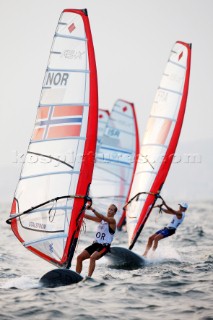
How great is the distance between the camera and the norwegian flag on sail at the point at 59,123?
10664 millimetres

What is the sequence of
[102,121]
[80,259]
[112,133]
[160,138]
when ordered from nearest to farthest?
[80,259]
[160,138]
[112,133]
[102,121]

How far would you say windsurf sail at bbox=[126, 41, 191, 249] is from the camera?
47.3 ft

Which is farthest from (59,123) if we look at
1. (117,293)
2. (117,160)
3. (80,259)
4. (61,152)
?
(117,160)

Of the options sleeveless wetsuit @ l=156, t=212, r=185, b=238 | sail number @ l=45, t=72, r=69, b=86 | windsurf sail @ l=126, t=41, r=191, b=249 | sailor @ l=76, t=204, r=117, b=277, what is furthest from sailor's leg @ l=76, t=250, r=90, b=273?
sleeveless wetsuit @ l=156, t=212, r=185, b=238

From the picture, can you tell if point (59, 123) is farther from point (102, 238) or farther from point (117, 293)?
→ point (117, 293)

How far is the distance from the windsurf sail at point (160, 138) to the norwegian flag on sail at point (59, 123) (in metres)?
3.86

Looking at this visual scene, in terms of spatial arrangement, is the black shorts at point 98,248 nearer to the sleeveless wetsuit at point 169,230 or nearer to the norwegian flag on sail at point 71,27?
the sleeveless wetsuit at point 169,230

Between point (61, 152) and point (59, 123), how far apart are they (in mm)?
579

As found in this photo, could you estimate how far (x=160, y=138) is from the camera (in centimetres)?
1530

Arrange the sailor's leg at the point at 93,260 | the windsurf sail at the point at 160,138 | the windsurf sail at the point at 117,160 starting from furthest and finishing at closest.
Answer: the windsurf sail at the point at 117,160 < the windsurf sail at the point at 160,138 < the sailor's leg at the point at 93,260

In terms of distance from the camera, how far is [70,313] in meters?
8.13

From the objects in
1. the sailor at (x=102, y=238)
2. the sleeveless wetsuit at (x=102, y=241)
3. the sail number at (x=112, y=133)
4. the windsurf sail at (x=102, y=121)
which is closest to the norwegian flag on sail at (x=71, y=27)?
the sailor at (x=102, y=238)

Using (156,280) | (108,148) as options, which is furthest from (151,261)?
(108,148)

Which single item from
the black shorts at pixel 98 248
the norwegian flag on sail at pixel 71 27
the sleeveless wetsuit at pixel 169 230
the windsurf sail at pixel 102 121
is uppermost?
the norwegian flag on sail at pixel 71 27
